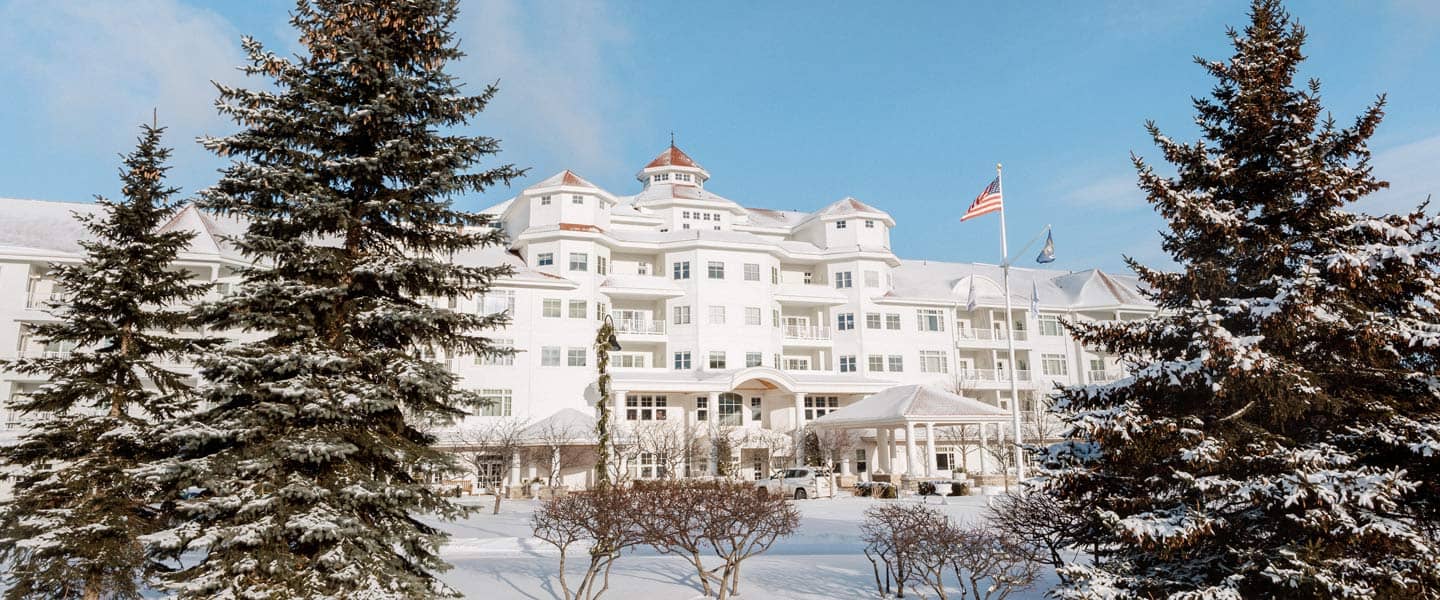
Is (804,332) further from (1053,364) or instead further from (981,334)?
(1053,364)

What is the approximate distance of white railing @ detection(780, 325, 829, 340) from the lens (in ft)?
159

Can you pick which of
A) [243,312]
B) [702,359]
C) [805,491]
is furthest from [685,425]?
[243,312]

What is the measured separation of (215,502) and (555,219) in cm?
3791

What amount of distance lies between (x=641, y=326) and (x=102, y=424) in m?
32.7

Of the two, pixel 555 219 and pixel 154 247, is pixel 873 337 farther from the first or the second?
pixel 154 247

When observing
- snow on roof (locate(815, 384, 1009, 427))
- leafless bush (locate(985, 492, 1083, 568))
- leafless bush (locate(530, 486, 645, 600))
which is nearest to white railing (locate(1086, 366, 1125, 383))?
snow on roof (locate(815, 384, 1009, 427))

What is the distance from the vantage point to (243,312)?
10023mm

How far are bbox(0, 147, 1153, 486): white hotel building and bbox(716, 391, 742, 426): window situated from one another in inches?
3.2

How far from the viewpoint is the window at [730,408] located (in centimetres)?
4484

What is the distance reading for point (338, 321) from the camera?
10.4 m

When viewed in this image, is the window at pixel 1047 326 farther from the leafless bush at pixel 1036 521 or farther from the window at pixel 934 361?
the leafless bush at pixel 1036 521

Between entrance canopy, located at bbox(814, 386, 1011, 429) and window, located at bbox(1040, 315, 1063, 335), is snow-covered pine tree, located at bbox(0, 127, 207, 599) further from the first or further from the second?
window, located at bbox(1040, 315, 1063, 335)

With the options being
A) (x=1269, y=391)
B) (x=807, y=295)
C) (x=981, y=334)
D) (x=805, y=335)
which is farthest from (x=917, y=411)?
(x=1269, y=391)

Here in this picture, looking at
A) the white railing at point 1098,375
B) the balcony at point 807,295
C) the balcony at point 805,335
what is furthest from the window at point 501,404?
the white railing at point 1098,375
